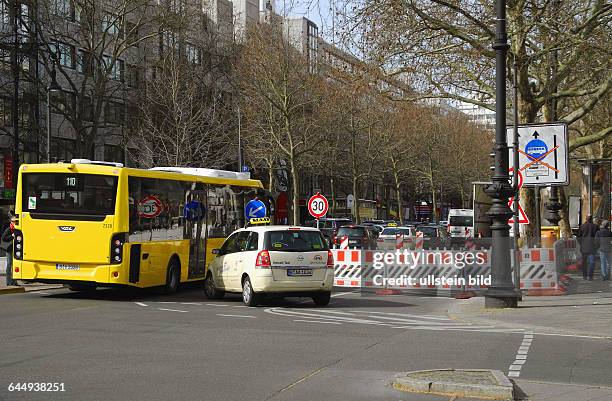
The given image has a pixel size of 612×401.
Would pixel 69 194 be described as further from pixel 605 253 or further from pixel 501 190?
pixel 605 253

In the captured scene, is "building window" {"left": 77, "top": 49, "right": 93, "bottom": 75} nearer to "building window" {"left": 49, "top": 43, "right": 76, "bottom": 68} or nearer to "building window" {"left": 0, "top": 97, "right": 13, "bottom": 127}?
"building window" {"left": 49, "top": 43, "right": 76, "bottom": 68}

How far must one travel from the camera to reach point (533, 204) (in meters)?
28.2

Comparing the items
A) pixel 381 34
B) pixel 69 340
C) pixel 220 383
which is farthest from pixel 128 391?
pixel 381 34

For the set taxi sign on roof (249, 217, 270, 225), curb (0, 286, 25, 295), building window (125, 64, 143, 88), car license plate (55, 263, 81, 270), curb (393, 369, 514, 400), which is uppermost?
building window (125, 64, 143, 88)

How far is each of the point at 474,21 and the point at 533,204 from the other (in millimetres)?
7106

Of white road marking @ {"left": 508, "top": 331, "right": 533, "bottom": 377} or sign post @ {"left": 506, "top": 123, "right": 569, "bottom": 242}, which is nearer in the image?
white road marking @ {"left": 508, "top": 331, "right": 533, "bottom": 377}

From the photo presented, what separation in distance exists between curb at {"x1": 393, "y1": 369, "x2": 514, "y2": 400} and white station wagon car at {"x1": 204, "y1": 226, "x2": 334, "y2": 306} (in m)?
9.57

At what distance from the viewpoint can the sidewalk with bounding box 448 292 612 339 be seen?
50.2ft

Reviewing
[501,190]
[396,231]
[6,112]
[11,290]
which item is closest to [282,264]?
[501,190]

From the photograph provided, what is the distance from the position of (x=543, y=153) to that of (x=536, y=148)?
0.70 feet

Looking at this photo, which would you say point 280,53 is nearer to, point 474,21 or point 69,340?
point 474,21

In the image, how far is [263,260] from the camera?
1831 cm

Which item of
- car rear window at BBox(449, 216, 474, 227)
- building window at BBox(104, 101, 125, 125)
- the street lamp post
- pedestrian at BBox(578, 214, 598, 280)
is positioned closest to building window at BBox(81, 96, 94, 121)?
building window at BBox(104, 101, 125, 125)

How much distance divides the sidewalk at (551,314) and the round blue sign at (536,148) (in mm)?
3491
